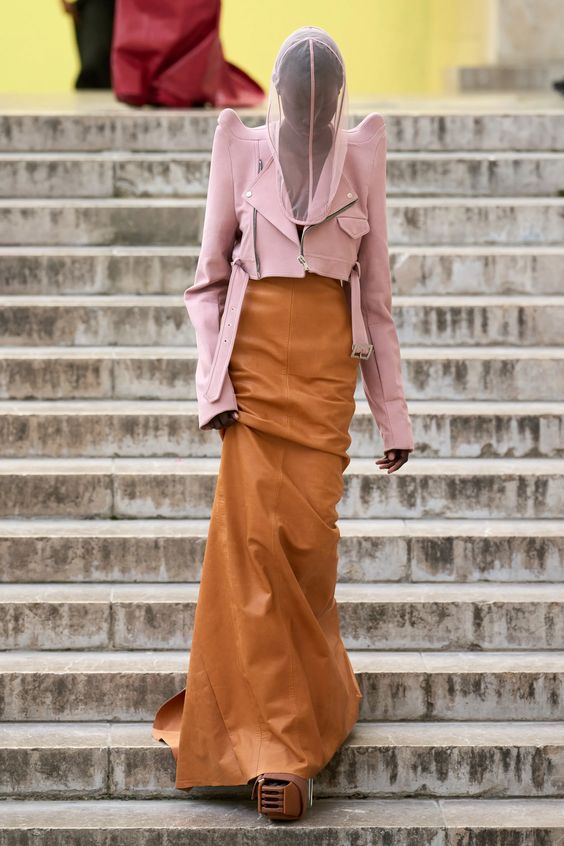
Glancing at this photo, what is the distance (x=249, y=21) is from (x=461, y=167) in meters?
6.24

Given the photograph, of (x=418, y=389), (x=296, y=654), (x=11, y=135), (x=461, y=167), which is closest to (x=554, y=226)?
(x=461, y=167)

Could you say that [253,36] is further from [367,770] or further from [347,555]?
[367,770]

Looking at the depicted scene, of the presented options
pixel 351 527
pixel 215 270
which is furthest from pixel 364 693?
pixel 215 270

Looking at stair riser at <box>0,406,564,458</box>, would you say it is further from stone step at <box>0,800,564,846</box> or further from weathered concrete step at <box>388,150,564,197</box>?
weathered concrete step at <box>388,150,564,197</box>

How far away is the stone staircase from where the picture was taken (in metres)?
4.41

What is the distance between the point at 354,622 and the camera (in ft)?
16.1

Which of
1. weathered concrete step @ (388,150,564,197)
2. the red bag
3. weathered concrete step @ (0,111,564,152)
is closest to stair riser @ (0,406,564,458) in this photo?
weathered concrete step @ (388,150,564,197)

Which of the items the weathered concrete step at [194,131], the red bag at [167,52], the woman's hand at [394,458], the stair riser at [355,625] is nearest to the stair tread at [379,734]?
the stair riser at [355,625]

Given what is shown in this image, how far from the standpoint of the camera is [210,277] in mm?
4051

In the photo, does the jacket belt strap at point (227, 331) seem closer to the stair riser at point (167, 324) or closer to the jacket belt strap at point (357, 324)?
the jacket belt strap at point (357, 324)

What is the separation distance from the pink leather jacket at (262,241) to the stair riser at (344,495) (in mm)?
1352

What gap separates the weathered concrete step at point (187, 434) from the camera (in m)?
5.60

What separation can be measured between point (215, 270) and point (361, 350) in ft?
1.56

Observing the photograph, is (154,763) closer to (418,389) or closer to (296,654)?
(296,654)
